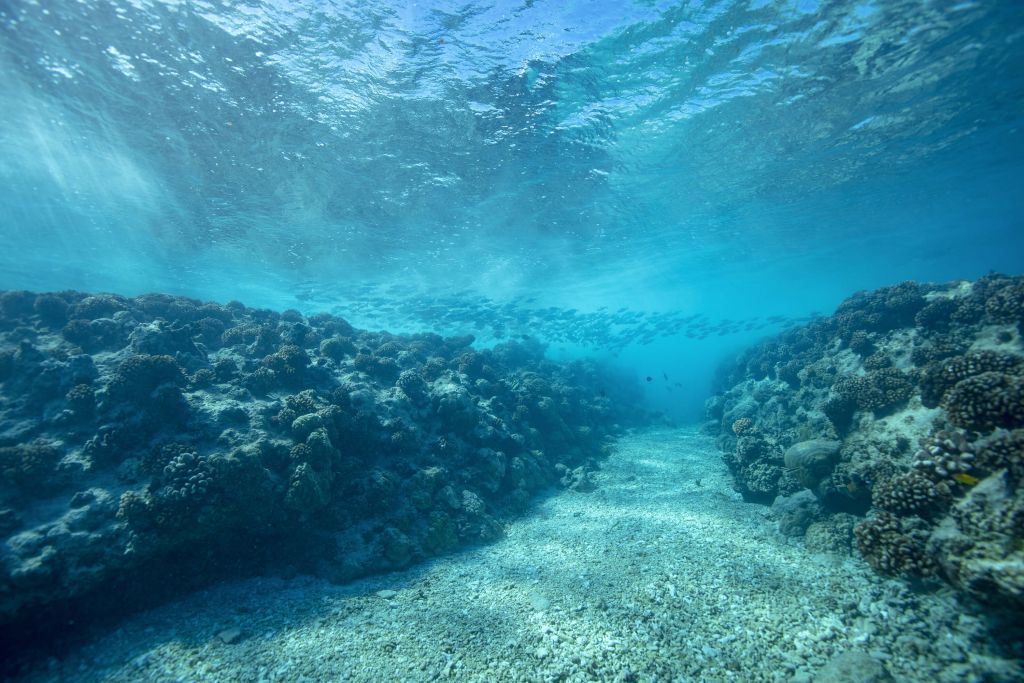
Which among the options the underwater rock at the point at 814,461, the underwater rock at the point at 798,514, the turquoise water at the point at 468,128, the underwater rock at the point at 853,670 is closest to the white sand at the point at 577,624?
the underwater rock at the point at 853,670

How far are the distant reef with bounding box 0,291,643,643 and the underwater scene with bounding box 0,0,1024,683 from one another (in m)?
0.07

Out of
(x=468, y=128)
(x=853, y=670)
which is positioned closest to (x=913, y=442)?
(x=853, y=670)

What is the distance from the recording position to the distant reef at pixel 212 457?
668cm

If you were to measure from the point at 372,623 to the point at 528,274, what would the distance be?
36.6 metres

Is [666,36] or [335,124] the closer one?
[666,36]

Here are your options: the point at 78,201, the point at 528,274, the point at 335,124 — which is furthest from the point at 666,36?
the point at 78,201

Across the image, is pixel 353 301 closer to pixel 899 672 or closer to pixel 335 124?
pixel 335 124

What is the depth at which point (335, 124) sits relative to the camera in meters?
16.2

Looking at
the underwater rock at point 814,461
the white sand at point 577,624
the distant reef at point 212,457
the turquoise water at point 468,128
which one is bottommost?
the white sand at point 577,624

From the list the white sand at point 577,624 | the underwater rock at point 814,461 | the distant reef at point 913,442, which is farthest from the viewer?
the underwater rock at point 814,461

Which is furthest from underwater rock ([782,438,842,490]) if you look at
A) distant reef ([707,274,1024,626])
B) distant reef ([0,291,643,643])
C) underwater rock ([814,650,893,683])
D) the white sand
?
distant reef ([0,291,643,643])

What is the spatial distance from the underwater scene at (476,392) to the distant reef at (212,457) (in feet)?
0.24

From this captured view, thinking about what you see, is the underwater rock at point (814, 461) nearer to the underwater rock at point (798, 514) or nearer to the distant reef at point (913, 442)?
the distant reef at point (913, 442)

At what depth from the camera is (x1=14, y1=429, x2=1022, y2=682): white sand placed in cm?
550
